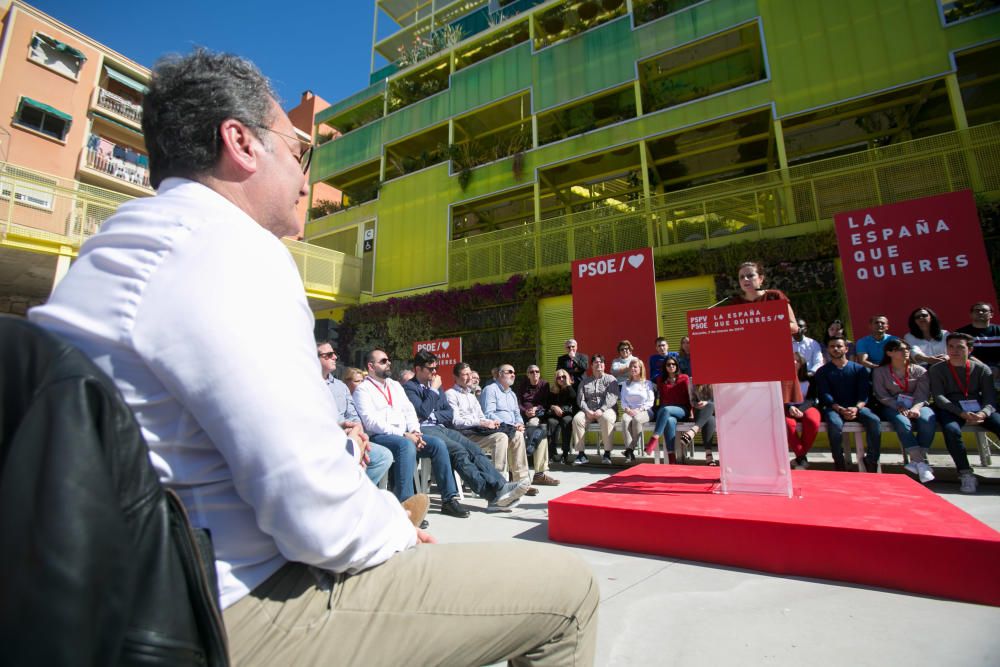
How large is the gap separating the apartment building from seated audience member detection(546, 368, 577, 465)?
385cm

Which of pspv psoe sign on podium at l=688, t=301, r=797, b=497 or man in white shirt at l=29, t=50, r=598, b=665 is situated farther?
pspv psoe sign on podium at l=688, t=301, r=797, b=497

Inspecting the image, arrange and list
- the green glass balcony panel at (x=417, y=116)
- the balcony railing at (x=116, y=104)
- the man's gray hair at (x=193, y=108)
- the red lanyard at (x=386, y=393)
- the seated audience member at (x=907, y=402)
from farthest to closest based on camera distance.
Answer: the balcony railing at (x=116, y=104)
the green glass balcony panel at (x=417, y=116)
the seated audience member at (x=907, y=402)
the red lanyard at (x=386, y=393)
the man's gray hair at (x=193, y=108)

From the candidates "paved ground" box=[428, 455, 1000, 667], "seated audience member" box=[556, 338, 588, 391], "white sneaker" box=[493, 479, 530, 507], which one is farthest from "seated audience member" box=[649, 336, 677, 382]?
"paved ground" box=[428, 455, 1000, 667]

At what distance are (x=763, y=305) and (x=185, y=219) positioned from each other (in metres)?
3.73

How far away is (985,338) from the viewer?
5582 millimetres

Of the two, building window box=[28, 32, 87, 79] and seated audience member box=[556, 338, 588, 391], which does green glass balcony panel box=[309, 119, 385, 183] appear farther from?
seated audience member box=[556, 338, 588, 391]

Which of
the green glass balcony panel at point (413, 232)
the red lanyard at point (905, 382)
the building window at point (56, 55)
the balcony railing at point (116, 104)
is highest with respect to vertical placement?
the building window at point (56, 55)

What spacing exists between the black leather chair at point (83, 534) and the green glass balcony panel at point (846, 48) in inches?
500

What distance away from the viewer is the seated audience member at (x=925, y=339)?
18.2 feet

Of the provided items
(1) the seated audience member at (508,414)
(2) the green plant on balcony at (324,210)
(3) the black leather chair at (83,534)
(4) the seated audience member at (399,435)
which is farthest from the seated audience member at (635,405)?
(2) the green plant on balcony at (324,210)

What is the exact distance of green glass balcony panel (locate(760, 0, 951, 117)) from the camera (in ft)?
30.9

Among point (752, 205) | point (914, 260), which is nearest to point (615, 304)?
point (752, 205)

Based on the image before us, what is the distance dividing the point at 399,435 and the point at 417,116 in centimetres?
1427

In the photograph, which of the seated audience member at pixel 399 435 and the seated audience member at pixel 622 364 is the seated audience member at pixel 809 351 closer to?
the seated audience member at pixel 622 364
